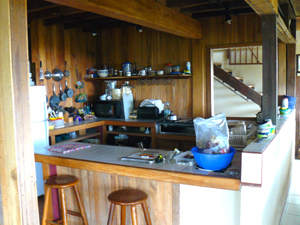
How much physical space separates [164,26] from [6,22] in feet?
8.00

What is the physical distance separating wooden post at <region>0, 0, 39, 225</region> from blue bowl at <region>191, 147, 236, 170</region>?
1092 mm

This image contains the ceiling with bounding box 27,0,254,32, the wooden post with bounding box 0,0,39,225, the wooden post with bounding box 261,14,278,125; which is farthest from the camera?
the ceiling with bounding box 27,0,254,32

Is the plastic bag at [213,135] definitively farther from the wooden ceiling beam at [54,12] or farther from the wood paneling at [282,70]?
the wood paneling at [282,70]

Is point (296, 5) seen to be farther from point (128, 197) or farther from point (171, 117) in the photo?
point (128, 197)

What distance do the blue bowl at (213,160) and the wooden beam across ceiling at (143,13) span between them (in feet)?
5.21

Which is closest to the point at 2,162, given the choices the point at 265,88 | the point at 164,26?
the point at 265,88

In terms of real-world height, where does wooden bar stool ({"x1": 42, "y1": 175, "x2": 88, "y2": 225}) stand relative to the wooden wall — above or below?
below

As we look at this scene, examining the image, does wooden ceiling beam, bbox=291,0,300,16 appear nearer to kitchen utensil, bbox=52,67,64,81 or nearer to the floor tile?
the floor tile

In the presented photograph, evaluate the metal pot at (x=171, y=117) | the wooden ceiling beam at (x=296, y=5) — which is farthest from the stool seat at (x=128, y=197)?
the wooden ceiling beam at (x=296, y=5)

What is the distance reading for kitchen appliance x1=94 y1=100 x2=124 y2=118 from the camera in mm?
5520

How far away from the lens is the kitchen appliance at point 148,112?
5.16 meters

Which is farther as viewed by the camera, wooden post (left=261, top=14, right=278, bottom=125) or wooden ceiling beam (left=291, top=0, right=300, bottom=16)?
wooden ceiling beam (left=291, top=0, right=300, bottom=16)

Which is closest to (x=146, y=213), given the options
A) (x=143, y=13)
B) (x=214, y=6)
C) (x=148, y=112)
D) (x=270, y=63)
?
(x=270, y=63)

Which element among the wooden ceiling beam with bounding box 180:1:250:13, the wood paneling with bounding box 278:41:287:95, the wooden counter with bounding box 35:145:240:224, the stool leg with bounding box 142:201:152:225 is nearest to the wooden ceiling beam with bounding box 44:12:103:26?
the wooden ceiling beam with bounding box 180:1:250:13
